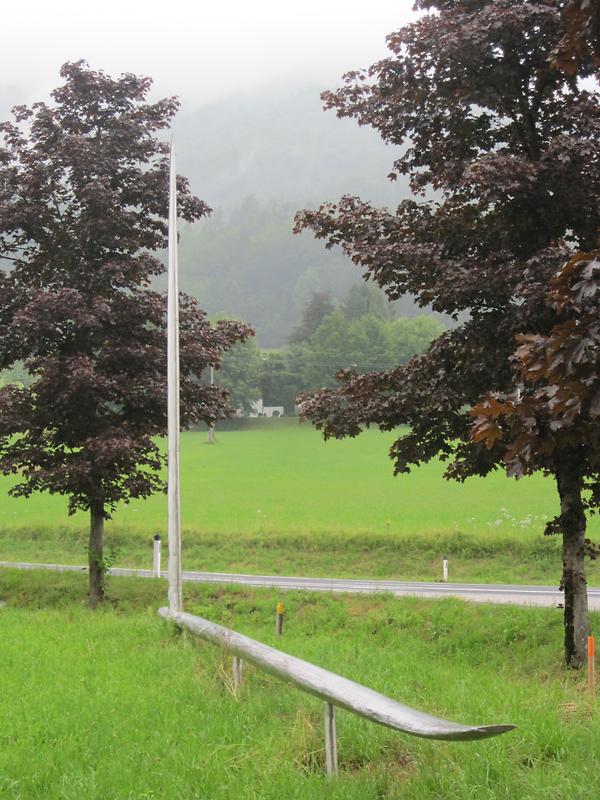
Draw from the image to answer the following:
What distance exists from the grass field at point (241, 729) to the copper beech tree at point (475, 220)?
9.55 feet

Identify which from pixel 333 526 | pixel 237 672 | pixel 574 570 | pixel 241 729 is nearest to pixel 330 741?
pixel 241 729

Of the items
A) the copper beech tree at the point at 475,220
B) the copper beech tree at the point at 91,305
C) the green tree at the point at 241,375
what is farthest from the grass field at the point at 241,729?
the green tree at the point at 241,375

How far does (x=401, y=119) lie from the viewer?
1207 centimetres

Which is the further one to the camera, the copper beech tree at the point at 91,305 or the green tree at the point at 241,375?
the green tree at the point at 241,375

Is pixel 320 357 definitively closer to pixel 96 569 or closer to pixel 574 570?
pixel 96 569

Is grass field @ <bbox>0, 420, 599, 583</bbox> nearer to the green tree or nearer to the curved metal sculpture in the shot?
the curved metal sculpture

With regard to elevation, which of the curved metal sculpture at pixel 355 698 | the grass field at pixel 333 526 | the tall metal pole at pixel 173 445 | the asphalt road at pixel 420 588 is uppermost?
the tall metal pole at pixel 173 445

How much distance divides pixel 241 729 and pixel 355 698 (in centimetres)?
147

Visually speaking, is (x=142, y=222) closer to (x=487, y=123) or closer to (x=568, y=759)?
(x=487, y=123)

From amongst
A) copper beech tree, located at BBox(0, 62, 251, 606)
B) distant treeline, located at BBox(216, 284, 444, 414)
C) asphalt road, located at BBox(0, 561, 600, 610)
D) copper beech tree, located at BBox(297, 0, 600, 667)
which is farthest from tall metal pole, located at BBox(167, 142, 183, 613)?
distant treeline, located at BBox(216, 284, 444, 414)

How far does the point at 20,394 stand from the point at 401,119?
29.5 feet

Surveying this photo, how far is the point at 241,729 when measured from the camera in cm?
606

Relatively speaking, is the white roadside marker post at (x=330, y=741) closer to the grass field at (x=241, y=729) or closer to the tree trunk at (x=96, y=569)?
the grass field at (x=241, y=729)

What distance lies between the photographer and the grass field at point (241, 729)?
484 cm
